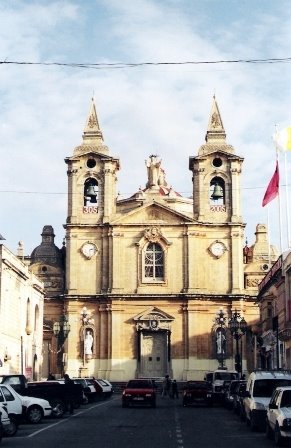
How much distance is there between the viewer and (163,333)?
2746 inches

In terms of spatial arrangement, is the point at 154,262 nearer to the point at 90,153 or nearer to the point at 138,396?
the point at 90,153

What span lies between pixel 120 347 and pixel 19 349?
52.4ft

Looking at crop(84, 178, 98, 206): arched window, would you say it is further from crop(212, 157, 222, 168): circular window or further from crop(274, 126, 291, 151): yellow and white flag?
crop(274, 126, 291, 151): yellow and white flag

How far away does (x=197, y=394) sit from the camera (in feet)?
138

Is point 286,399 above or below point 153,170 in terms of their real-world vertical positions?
below

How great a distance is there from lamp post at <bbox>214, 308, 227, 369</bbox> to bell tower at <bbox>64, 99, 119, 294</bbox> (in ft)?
33.0

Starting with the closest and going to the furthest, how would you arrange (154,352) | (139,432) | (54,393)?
(139,432) < (54,393) < (154,352)

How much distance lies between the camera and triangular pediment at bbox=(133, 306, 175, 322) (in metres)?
69.5

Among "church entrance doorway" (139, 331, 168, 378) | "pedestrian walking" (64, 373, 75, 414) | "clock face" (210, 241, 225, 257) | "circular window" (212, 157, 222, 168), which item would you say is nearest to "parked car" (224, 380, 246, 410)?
"pedestrian walking" (64, 373, 75, 414)

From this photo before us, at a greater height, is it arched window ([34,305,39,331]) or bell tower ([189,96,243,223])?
bell tower ([189,96,243,223])

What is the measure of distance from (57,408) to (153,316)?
125ft

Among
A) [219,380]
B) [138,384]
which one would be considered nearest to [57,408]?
[138,384]

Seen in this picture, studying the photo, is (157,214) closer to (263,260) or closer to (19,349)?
(263,260)

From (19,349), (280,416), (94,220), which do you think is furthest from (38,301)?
(280,416)
